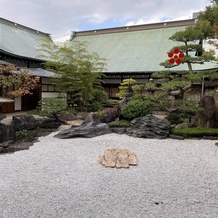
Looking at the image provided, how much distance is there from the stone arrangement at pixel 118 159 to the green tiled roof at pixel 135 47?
7558 mm

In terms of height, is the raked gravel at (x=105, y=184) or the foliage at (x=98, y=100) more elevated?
the foliage at (x=98, y=100)

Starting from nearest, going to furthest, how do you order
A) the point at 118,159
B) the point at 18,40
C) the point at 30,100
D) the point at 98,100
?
1. the point at 118,159
2. the point at 98,100
3. the point at 18,40
4. the point at 30,100

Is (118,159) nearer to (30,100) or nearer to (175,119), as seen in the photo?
(175,119)

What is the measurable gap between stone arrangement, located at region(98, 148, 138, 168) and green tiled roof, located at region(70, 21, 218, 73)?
756cm

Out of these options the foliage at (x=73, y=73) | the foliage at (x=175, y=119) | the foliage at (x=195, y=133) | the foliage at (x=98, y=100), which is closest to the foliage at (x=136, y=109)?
the foliage at (x=175, y=119)

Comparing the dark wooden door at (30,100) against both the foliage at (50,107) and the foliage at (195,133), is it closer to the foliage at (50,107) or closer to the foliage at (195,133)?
the foliage at (50,107)

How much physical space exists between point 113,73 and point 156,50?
324 cm

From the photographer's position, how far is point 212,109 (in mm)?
6980

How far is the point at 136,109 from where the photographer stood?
286 inches

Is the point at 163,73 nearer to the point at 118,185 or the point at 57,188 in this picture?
the point at 118,185

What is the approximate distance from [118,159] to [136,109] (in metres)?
3.06

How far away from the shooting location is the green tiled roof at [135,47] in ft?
40.0

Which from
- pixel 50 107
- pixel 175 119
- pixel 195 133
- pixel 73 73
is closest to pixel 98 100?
pixel 73 73

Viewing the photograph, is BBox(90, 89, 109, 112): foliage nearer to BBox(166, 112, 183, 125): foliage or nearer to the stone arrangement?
BBox(166, 112, 183, 125): foliage
